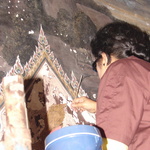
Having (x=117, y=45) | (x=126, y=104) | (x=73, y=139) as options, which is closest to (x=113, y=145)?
(x=126, y=104)

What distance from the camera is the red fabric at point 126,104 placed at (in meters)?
1.20

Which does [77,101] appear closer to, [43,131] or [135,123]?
[43,131]

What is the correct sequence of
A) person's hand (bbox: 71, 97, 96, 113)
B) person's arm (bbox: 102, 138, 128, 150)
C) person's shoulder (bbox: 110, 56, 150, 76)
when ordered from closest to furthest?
1. person's arm (bbox: 102, 138, 128, 150)
2. person's shoulder (bbox: 110, 56, 150, 76)
3. person's hand (bbox: 71, 97, 96, 113)

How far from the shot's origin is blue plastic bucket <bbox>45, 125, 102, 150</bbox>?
93cm

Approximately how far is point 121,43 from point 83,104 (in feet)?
1.69

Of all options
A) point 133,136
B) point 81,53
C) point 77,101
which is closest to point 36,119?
point 77,101

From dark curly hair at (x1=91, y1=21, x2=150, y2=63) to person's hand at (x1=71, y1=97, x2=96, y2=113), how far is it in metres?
0.35

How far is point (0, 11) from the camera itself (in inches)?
66.7

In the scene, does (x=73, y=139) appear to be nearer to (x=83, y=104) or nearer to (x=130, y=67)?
(x=130, y=67)

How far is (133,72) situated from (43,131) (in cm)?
66

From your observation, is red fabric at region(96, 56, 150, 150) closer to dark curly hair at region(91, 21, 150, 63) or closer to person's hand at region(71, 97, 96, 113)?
dark curly hair at region(91, 21, 150, 63)

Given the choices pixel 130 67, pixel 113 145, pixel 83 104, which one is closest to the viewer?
pixel 113 145

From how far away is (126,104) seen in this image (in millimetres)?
1216

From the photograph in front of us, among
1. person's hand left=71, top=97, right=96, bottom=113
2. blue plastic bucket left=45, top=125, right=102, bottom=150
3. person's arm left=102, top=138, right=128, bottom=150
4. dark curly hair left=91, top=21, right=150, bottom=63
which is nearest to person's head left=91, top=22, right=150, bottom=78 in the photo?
dark curly hair left=91, top=21, right=150, bottom=63
